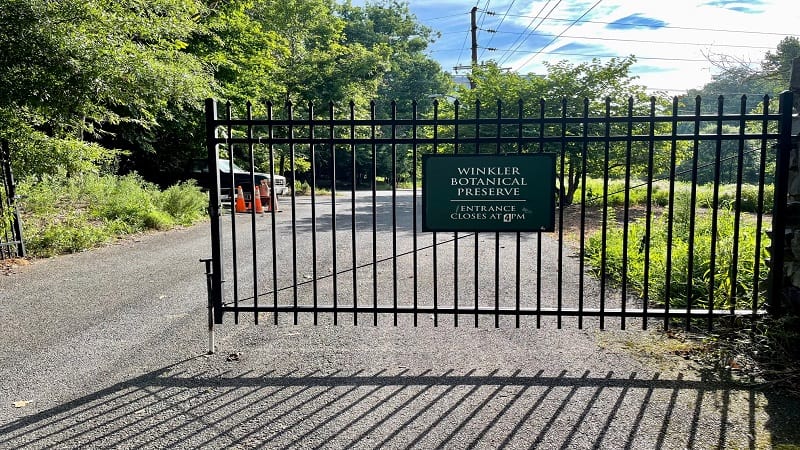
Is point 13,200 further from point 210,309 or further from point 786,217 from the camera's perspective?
point 786,217

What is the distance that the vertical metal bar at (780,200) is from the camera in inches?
155

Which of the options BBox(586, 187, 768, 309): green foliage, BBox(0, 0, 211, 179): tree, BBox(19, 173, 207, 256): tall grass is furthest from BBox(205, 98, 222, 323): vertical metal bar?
BBox(19, 173, 207, 256): tall grass

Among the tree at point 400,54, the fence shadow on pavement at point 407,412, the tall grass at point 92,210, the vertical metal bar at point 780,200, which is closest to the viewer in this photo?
the fence shadow on pavement at point 407,412

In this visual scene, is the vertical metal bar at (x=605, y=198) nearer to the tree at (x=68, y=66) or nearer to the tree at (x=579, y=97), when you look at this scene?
the tree at (x=68, y=66)

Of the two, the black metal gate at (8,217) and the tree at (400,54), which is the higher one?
the tree at (400,54)

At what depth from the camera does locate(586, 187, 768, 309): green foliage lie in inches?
173

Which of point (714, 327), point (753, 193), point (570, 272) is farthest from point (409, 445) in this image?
point (753, 193)

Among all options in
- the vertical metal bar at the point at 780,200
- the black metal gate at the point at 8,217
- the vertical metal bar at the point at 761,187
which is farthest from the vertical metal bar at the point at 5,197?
the vertical metal bar at the point at 780,200

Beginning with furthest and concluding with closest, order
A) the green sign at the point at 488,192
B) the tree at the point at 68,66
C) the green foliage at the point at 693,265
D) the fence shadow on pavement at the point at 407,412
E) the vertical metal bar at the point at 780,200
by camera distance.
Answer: the tree at the point at 68,66 < the green foliage at the point at 693,265 < the green sign at the point at 488,192 < the vertical metal bar at the point at 780,200 < the fence shadow on pavement at the point at 407,412

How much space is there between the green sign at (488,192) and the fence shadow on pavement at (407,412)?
3.65ft

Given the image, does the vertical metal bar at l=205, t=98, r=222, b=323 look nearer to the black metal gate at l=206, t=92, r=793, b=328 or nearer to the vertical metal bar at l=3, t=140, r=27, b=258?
the black metal gate at l=206, t=92, r=793, b=328

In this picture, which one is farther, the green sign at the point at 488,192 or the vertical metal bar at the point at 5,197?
the vertical metal bar at the point at 5,197

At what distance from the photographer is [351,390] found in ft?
11.9

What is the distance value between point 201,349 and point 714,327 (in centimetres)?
426
